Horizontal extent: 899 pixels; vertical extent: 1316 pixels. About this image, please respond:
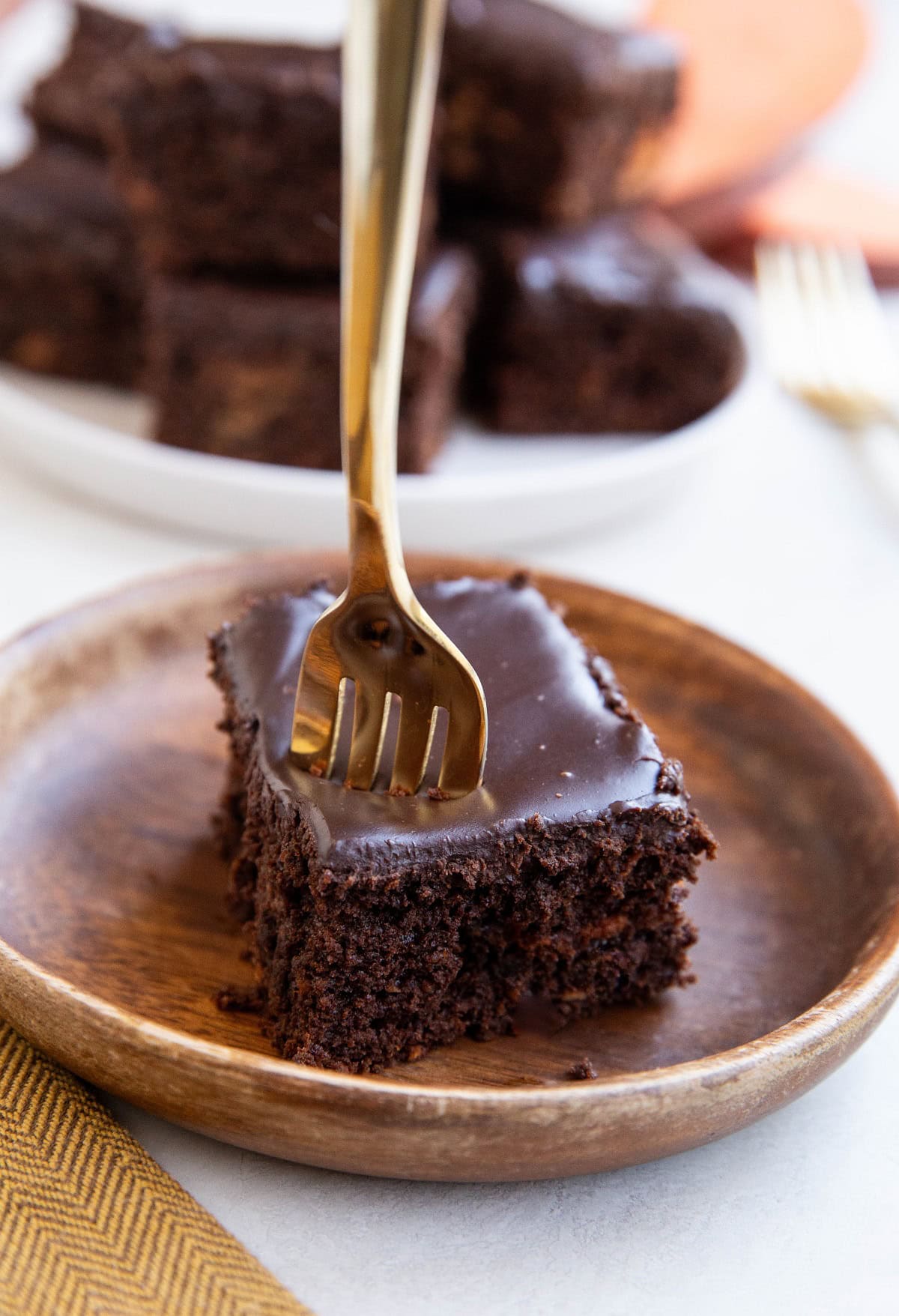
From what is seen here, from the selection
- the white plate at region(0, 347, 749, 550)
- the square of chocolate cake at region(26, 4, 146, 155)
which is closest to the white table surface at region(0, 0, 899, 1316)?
the white plate at region(0, 347, 749, 550)

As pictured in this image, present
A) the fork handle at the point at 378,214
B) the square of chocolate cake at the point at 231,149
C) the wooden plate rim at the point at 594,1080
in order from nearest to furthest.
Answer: the fork handle at the point at 378,214
the wooden plate rim at the point at 594,1080
the square of chocolate cake at the point at 231,149

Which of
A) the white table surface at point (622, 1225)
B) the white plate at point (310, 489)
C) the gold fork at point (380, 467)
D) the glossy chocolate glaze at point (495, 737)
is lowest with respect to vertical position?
the white plate at point (310, 489)

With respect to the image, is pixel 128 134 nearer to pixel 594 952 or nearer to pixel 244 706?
pixel 244 706

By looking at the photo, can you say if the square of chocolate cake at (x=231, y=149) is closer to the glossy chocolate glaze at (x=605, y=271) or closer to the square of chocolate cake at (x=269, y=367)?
the square of chocolate cake at (x=269, y=367)

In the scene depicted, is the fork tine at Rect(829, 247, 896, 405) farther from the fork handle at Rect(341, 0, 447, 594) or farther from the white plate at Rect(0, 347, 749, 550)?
the fork handle at Rect(341, 0, 447, 594)

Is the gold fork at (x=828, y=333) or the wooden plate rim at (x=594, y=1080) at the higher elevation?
the wooden plate rim at (x=594, y=1080)

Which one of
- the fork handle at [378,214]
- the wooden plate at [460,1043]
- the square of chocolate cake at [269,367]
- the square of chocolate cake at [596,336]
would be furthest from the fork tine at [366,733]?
the square of chocolate cake at [596,336]

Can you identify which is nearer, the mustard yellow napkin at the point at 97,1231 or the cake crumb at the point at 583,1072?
the mustard yellow napkin at the point at 97,1231
